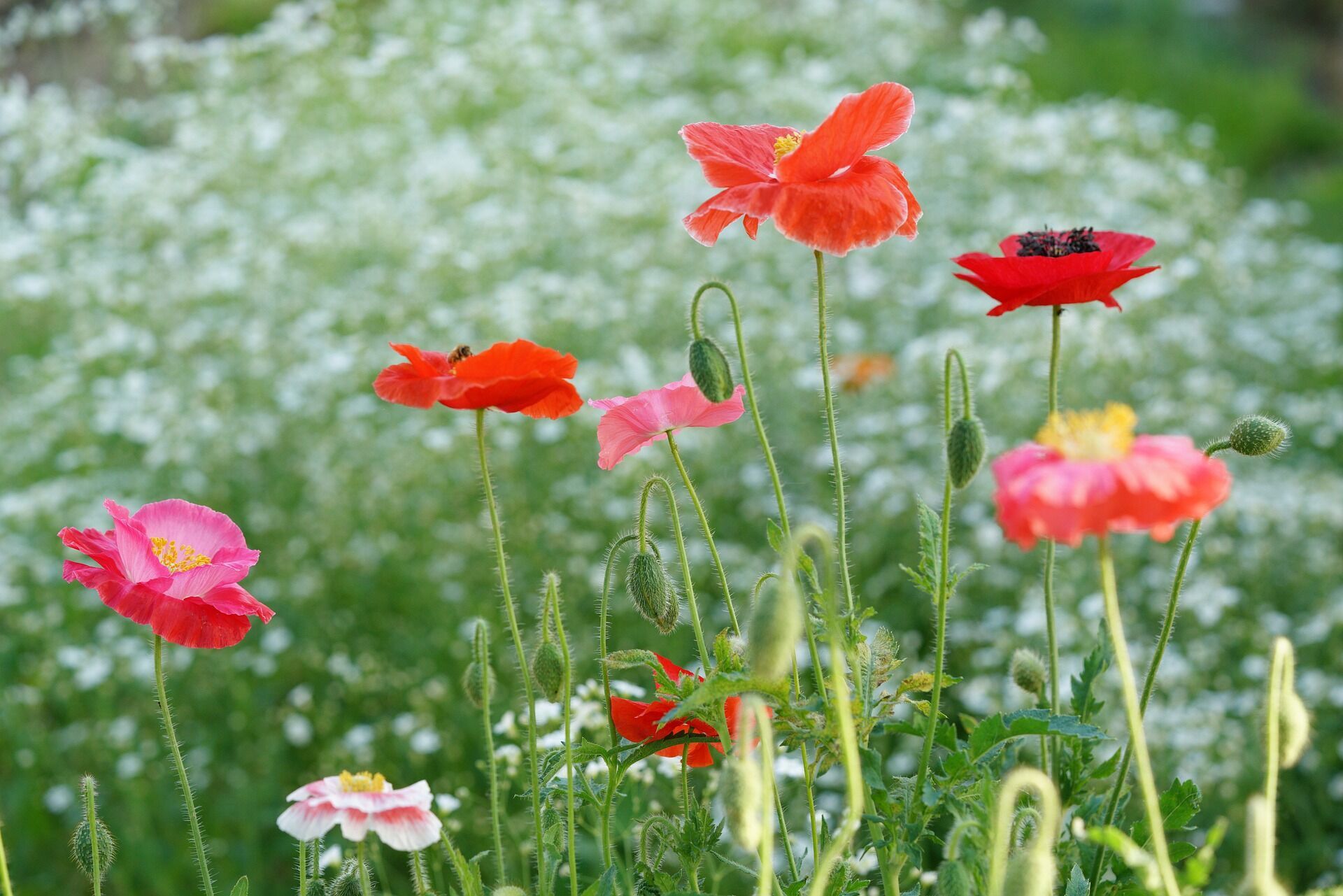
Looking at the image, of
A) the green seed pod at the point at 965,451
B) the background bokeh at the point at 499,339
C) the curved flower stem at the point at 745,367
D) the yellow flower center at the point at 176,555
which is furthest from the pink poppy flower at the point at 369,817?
the background bokeh at the point at 499,339

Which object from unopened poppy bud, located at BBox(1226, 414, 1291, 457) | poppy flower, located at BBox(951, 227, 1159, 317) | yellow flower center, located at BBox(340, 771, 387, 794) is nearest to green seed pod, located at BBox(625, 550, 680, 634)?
Result: yellow flower center, located at BBox(340, 771, 387, 794)

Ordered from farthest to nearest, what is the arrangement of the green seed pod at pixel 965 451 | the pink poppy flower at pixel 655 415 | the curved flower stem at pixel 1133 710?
the pink poppy flower at pixel 655 415, the green seed pod at pixel 965 451, the curved flower stem at pixel 1133 710

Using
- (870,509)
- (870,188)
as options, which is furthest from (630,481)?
(870,188)

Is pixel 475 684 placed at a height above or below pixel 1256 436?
below

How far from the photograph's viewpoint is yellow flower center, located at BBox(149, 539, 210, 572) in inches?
45.9

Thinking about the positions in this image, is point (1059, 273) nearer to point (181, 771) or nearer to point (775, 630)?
point (775, 630)

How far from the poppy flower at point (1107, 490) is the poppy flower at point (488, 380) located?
1.42 ft

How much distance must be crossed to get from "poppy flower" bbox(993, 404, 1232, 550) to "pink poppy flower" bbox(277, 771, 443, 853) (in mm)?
505

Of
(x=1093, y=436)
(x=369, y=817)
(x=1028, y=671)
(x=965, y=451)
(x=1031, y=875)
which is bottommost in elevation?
(x=1028, y=671)

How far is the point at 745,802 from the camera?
81 cm

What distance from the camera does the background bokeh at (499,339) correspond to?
126 inches

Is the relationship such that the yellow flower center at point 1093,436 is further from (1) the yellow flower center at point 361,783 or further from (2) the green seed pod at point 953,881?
(1) the yellow flower center at point 361,783

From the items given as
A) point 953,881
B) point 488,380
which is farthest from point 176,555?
point 953,881

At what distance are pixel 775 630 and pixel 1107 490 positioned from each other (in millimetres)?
207
